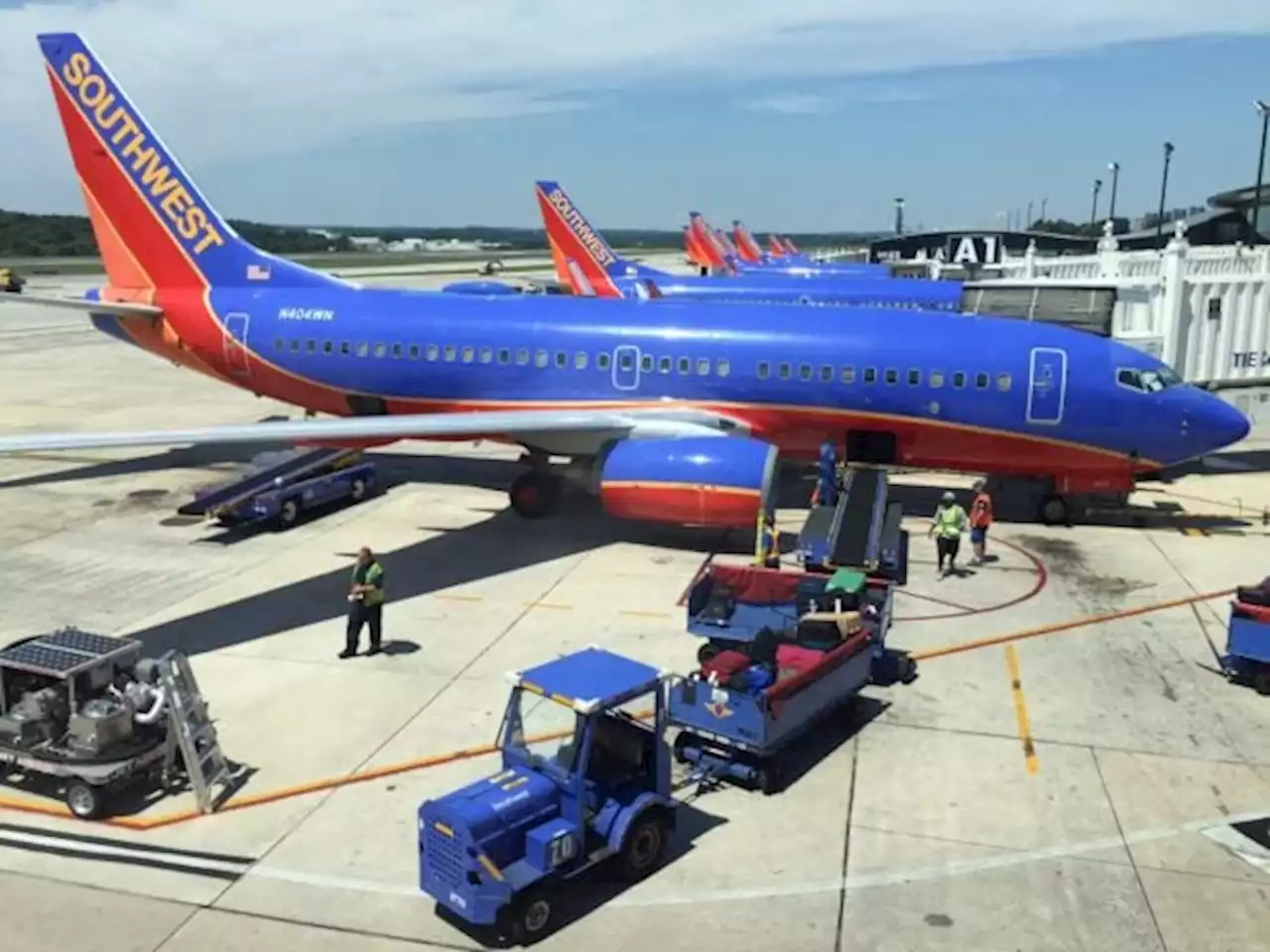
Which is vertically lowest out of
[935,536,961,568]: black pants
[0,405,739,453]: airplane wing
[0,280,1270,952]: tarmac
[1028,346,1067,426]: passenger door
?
[0,280,1270,952]: tarmac

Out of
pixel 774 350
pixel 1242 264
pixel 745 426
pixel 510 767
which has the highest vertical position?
pixel 1242 264

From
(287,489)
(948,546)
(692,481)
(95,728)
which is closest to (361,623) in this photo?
(95,728)

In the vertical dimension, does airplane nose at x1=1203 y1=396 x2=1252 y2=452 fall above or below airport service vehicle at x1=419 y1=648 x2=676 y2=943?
above

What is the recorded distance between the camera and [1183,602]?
18312 mm

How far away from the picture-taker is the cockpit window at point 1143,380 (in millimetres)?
21625

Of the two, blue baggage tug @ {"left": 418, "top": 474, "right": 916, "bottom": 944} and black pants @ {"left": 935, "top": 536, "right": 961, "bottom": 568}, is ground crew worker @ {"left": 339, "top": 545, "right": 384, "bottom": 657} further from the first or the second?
black pants @ {"left": 935, "top": 536, "right": 961, "bottom": 568}

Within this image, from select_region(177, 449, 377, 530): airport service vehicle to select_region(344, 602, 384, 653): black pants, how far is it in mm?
7575

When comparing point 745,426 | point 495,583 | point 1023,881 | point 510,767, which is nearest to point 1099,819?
point 1023,881

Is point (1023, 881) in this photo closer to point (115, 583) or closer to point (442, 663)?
point (442, 663)

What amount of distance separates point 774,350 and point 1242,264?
19452 mm

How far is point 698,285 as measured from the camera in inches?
1847

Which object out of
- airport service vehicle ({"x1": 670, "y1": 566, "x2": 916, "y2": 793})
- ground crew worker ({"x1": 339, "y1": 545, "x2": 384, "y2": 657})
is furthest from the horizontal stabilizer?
airport service vehicle ({"x1": 670, "y1": 566, "x2": 916, "y2": 793})

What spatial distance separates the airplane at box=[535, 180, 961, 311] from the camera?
42.0m

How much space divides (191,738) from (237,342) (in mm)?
16818
